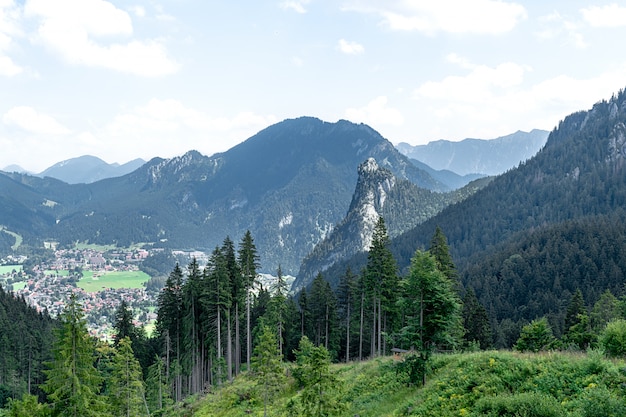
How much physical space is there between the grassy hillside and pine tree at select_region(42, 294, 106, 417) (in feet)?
39.4

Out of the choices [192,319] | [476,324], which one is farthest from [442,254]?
[192,319]

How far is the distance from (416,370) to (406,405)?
7.06 ft

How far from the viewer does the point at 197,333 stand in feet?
169

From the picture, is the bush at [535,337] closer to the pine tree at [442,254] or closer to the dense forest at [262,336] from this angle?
the dense forest at [262,336]

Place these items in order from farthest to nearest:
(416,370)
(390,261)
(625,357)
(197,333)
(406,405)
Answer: (197,333) < (390,261) < (416,370) < (406,405) < (625,357)

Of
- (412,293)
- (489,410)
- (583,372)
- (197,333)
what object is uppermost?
(412,293)

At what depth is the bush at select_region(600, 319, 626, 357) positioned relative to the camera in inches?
701

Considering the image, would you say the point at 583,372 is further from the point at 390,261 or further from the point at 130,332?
the point at 130,332

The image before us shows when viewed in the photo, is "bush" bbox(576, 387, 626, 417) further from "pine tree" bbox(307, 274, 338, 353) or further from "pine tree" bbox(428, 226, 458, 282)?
"pine tree" bbox(307, 274, 338, 353)

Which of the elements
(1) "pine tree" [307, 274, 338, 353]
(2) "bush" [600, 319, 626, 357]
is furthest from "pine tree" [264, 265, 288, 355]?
(2) "bush" [600, 319, 626, 357]

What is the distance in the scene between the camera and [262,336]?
27516 millimetres

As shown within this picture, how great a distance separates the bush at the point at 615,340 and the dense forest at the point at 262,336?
0.04 m

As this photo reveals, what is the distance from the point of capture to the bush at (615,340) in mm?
17797

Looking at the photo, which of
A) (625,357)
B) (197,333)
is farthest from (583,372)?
(197,333)
